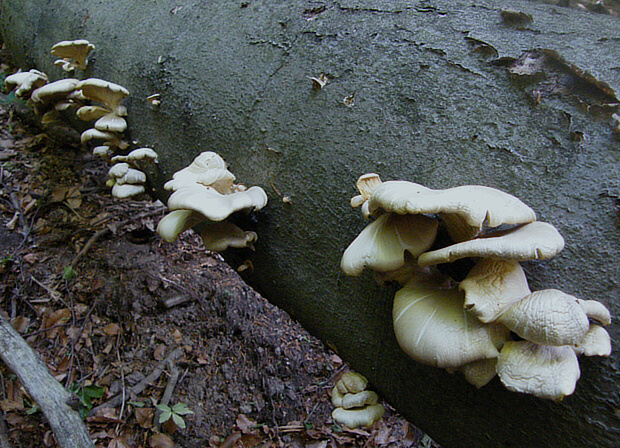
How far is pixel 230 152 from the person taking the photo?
169cm

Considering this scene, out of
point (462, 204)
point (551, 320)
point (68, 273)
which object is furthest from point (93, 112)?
point (551, 320)

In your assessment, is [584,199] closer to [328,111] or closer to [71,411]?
[328,111]

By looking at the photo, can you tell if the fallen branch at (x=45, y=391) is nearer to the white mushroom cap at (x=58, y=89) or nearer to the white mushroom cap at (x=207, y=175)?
the white mushroom cap at (x=207, y=175)

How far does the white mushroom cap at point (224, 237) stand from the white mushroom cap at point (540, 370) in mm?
1022

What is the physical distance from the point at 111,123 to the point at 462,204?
207cm

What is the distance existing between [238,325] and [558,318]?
3.25 meters

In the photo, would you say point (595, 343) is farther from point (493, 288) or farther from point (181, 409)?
point (181, 409)

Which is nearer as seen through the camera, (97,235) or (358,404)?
(358,404)

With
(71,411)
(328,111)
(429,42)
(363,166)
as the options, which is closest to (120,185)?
(71,411)

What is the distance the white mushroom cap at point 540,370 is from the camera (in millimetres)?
790

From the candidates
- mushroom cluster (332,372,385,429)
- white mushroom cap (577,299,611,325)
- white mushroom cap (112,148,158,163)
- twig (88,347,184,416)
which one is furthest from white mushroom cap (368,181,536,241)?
twig (88,347,184,416)

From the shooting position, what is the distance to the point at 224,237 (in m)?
1.54

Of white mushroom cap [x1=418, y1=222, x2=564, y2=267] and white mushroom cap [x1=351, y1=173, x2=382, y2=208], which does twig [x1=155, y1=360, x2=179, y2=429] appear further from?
white mushroom cap [x1=418, y1=222, x2=564, y2=267]

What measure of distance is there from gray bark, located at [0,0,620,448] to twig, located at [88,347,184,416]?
1942mm
